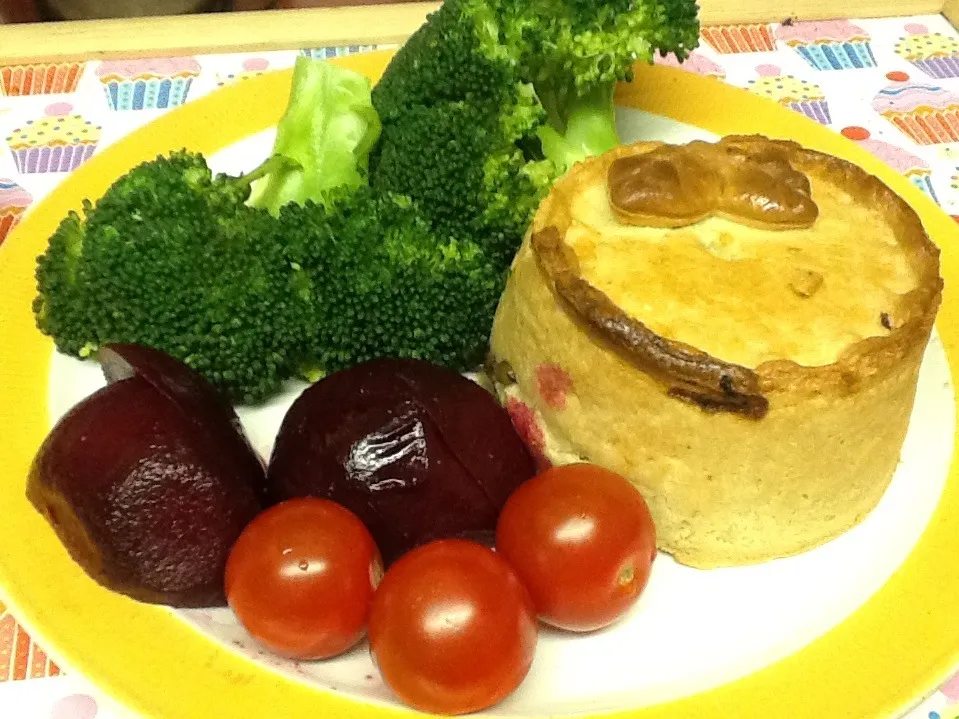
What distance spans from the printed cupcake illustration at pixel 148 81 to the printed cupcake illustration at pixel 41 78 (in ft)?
0.28

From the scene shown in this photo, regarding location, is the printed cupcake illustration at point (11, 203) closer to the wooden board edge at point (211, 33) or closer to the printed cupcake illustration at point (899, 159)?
the wooden board edge at point (211, 33)

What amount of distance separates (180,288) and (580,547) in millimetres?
982

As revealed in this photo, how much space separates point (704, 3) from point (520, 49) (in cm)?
149

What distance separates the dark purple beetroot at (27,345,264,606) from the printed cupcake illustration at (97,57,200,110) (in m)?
1.52

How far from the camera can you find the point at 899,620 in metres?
1.62

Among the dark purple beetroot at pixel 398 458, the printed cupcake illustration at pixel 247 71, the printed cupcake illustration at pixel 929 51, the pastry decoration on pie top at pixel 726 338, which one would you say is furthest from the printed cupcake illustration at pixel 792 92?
the dark purple beetroot at pixel 398 458

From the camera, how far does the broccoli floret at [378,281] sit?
6.55 ft

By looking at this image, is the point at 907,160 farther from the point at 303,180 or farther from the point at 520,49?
the point at 303,180

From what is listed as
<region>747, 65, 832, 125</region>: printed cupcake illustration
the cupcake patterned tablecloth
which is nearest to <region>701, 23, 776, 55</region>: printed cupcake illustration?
the cupcake patterned tablecloth

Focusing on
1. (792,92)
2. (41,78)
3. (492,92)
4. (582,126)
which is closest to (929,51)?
(792,92)

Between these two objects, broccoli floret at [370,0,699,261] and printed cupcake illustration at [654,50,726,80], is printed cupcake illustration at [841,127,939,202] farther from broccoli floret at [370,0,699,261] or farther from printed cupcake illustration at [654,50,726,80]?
broccoli floret at [370,0,699,261]

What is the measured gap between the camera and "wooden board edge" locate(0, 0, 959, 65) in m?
2.98

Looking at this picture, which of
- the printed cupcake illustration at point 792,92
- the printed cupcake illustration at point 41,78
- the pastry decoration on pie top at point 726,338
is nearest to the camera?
the pastry decoration on pie top at point 726,338

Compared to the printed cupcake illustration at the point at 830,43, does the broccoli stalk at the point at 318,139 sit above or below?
above
